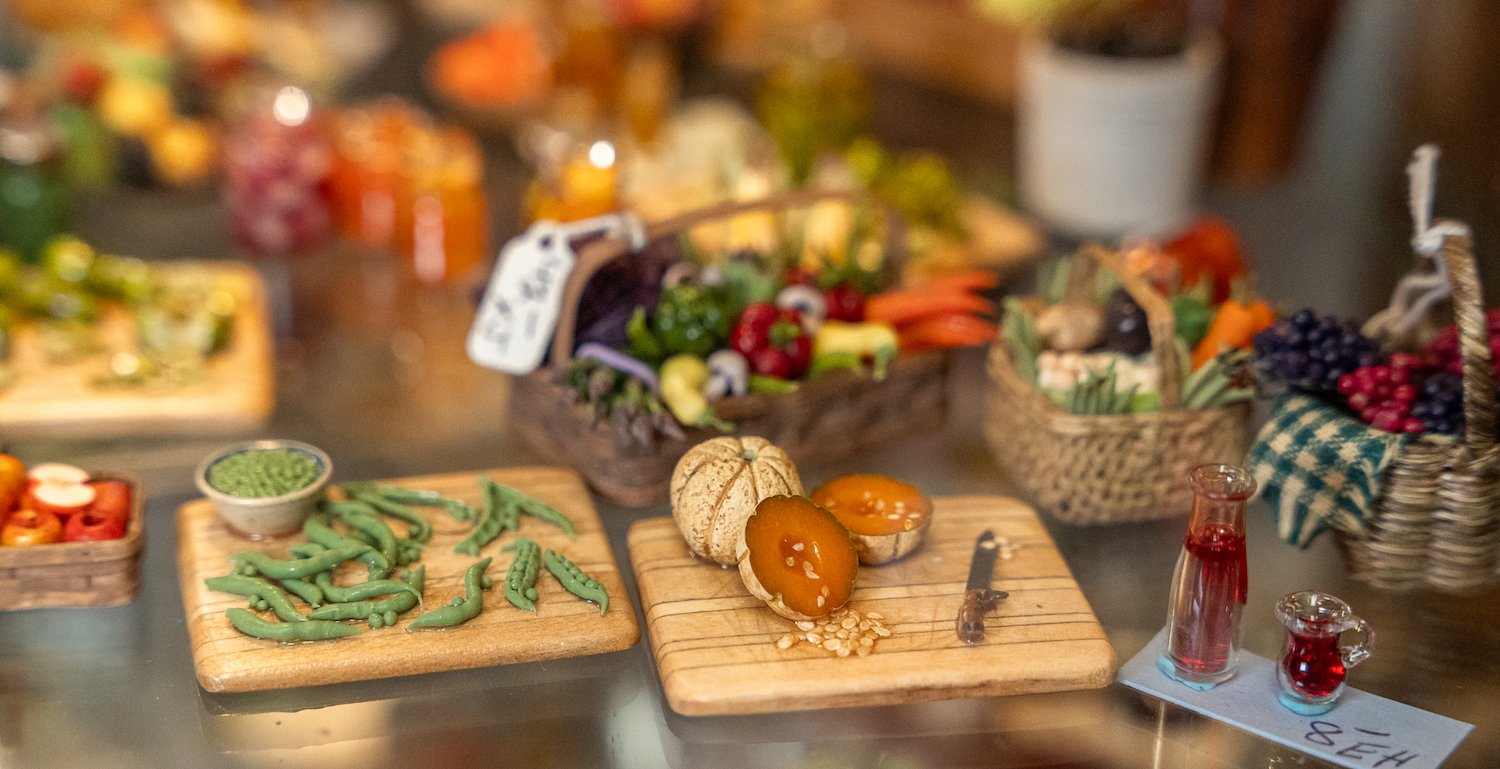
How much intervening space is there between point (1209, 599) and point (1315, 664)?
0.37 feet

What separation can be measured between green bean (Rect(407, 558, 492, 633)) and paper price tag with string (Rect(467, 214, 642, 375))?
1.14ft

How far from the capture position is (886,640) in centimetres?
146

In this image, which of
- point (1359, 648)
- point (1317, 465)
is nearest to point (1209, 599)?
point (1359, 648)

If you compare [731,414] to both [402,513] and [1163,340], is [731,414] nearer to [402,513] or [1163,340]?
[402,513]

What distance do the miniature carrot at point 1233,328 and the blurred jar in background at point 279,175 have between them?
1495 millimetres

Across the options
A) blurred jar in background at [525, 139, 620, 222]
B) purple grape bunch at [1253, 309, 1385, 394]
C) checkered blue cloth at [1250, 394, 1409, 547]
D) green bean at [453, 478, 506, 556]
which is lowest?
green bean at [453, 478, 506, 556]

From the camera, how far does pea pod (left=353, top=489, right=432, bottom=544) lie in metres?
1.64

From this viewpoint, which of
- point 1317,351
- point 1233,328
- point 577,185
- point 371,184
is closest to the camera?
point 1317,351

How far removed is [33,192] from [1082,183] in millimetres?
1785

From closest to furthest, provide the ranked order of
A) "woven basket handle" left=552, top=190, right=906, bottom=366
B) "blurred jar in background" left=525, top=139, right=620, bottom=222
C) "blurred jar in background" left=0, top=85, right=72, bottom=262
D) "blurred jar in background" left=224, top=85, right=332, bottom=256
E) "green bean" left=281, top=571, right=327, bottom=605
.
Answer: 1. "green bean" left=281, top=571, right=327, bottom=605
2. "woven basket handle" left=552, top=190, right=906, bottom=366
3. "blurred jar in background" left=525, top=139, right=620, bottom=222
4. "blurred jar in background" left=0, top=85, right=72, bottom=262
5. "blurred jar in background" left=224, top=85, right=332, bottom=256

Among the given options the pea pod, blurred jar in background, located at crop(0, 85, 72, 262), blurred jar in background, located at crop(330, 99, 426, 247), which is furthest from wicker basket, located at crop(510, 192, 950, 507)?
blurred jar in background, located at crop(0, 85, 72, 262)

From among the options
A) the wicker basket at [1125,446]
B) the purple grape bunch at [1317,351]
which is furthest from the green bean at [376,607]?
the purple grape bunch at [1317,351]

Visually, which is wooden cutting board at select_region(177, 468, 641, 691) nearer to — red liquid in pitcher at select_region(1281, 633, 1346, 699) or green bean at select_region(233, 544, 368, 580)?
green bean at select_region(233, 544, 368, 580)

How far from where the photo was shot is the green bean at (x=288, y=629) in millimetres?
1454
